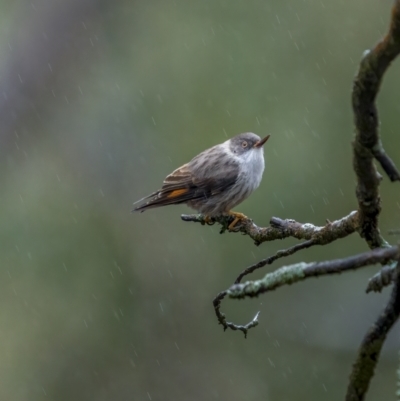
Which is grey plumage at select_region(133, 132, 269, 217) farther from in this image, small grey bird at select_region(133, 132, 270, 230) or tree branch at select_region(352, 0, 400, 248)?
tree branch at select_region(352, 0, 400, 248)

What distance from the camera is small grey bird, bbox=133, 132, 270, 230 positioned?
554 centimetres

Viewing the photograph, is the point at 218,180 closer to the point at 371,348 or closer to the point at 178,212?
the point at 178,212

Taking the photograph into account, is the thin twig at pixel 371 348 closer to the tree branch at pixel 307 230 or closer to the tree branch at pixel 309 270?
the tree branch at pixel 309 270

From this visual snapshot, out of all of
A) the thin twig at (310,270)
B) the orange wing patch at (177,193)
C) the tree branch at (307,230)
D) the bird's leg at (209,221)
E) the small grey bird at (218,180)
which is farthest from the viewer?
the orange wing patch at (177,193)

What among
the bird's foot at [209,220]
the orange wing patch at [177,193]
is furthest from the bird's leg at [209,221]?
the orange wing patch at [177,193]

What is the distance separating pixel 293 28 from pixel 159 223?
11.6ft

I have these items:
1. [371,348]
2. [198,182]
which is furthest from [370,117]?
[198,182]

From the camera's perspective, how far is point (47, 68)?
7.20 meters

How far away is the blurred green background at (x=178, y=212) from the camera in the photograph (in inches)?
323

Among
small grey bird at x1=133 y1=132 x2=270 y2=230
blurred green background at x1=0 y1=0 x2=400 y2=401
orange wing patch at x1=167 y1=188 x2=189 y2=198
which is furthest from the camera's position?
blurred green background at x1=0 y1=0 x2=400 y2=401

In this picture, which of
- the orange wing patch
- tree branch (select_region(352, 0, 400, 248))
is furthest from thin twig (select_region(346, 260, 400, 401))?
the orange wing patch

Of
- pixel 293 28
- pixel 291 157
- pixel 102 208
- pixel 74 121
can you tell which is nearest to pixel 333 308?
pixel 291 157

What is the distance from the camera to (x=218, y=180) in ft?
18.5

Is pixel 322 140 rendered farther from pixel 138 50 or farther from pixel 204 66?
pixel 138 50
